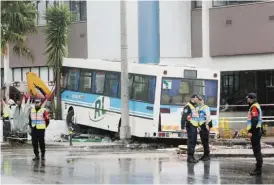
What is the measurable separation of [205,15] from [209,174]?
18.2m

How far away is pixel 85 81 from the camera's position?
22.6 metres

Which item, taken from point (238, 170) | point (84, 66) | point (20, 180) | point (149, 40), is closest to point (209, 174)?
point (238, 170)

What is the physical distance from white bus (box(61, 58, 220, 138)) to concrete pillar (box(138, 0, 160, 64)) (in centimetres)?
425

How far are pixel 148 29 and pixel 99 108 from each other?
242 inches

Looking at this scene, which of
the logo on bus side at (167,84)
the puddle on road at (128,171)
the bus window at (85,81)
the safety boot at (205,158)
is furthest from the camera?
the bus window at (85,81)

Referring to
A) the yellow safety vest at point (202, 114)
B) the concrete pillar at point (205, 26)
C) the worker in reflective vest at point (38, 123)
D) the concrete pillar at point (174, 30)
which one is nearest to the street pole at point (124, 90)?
the worker in reflective vest at point (38, 123)

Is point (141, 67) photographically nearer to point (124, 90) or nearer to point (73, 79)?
point (124, 90)

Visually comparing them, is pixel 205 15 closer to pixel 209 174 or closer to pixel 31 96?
pixel 31 96

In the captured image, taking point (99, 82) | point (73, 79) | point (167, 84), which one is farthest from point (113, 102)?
point (167, 84)

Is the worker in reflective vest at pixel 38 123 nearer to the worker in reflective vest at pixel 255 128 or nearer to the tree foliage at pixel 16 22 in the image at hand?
the worker in reflective vest at pixel 255 128

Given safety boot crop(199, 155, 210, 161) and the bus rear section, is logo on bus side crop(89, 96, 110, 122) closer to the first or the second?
the bus rear section

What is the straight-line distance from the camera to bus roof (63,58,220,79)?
19.9 meters

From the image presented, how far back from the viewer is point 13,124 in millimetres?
22266

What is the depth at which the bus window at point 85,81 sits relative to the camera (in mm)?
22422
